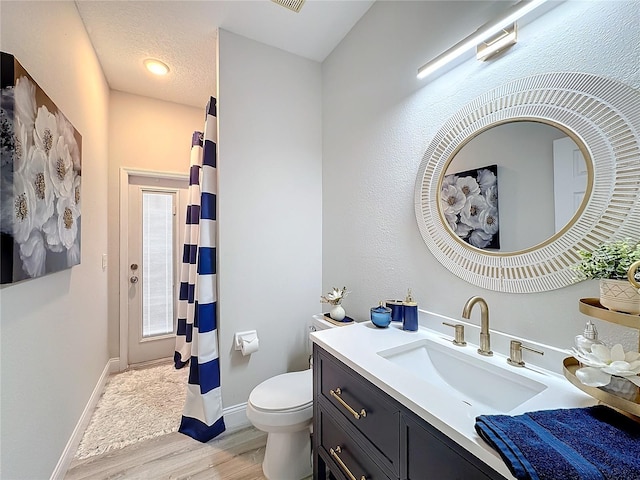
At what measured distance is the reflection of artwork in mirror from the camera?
1.09 m

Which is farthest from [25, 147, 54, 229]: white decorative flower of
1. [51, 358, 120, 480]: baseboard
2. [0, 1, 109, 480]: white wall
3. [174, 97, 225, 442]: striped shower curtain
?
[51, 358, 120, 480]: baseboard

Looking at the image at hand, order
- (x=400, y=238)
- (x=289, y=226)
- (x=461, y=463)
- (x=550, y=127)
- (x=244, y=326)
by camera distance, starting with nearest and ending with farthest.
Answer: (x=461, y=463) → (x=550, y=127) → (x=400, y=238) → (x=244, y=326) → (x=289, y=226)

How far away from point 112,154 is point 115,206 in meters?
0.52

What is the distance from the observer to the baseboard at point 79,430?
1414 millimetres

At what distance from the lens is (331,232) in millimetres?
A: 2084

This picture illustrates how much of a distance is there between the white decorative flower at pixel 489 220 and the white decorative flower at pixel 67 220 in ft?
6.83

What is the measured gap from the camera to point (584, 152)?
2.78 ft

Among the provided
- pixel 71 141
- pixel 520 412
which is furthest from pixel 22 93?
pixel 520 412

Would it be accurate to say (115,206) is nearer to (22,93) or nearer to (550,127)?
(22,93)

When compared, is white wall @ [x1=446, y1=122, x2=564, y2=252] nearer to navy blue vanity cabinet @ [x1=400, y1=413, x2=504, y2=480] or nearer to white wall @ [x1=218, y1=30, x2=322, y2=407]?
navy blue vanity cabinet @ [x1=400, y1=413, x2=504, y2=480]

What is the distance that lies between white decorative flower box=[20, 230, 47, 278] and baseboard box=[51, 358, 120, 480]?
1.11 m

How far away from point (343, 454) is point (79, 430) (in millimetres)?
1836

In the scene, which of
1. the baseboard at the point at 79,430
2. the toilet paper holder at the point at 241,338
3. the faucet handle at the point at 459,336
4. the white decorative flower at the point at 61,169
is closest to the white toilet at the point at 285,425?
the toilet paper holder at the point at 241,338

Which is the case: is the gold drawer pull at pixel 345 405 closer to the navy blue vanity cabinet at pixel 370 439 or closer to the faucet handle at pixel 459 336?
the navy blue vanity cabinet at pixel 370 439
